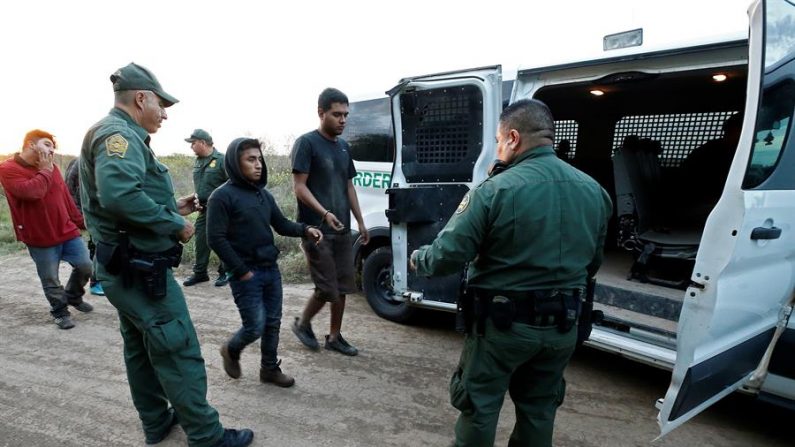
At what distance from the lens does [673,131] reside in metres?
4.61

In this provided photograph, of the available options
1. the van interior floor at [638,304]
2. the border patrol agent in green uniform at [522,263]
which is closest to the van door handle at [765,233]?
the border patrol agent in green uniform at [522,263]

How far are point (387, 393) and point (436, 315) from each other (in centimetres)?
162

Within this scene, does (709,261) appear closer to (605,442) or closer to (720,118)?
(605,442)

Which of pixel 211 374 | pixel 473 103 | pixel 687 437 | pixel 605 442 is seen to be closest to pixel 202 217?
pixel 211 374

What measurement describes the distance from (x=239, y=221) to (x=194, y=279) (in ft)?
9.87

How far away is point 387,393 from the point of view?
9.36 feet

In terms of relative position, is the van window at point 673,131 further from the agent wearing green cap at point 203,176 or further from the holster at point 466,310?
the agent wearing green cap at point 203,176

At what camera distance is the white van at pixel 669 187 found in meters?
1.94

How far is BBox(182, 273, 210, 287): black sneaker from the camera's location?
514cm

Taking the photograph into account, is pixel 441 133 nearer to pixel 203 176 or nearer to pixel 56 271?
pixel 203 176

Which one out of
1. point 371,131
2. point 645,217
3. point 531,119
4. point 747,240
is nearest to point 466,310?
point 531,119

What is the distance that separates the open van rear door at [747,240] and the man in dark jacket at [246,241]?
2.19 metres

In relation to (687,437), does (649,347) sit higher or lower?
higher

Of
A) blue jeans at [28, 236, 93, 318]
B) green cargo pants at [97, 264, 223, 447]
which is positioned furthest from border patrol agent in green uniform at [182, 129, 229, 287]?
green cargo pants at [97, 264, 223, 447]
